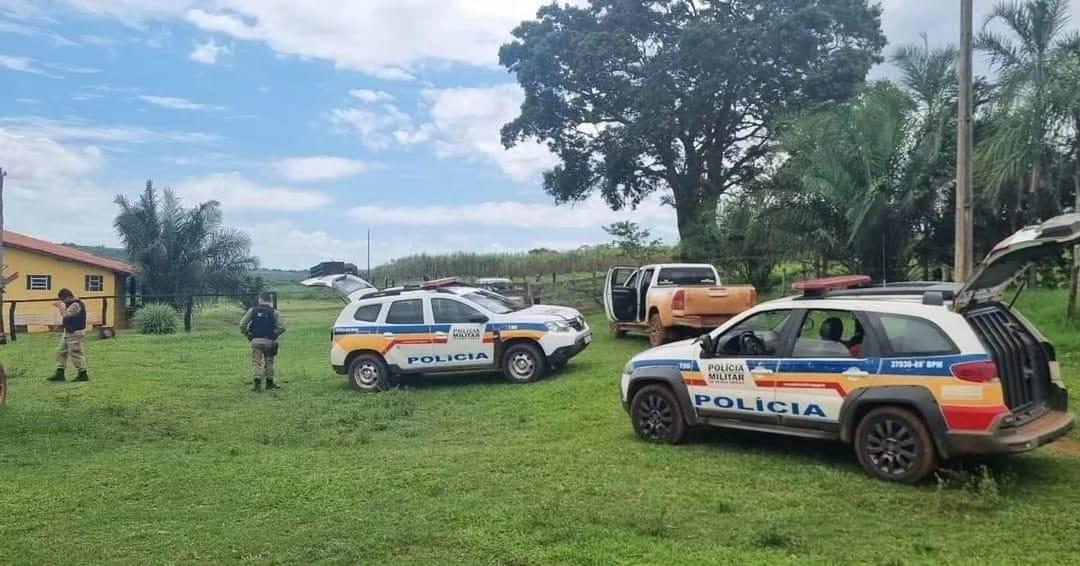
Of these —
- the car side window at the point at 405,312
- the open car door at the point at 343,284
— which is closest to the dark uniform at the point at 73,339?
the car side window at the point at 405,312

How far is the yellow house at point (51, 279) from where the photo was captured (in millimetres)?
30383

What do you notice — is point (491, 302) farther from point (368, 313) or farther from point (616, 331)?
point (616, 331)

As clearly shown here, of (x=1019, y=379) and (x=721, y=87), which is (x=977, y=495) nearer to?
(x=1019, y=379)

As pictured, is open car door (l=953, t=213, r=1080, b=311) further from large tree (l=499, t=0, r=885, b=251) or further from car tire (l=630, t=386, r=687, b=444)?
large tree (l=499, t=0, r=885, b=251)

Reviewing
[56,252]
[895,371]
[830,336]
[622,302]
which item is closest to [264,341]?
[622,302]

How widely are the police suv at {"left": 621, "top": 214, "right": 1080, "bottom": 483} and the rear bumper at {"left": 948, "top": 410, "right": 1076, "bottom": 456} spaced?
0.03 ft

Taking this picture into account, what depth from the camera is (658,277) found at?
17.6 metres

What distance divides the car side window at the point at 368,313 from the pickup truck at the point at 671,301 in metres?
5.10

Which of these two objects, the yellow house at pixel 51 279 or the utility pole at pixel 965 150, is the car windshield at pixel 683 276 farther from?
the yellow house at pixel 51 279

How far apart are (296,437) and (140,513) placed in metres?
3.37

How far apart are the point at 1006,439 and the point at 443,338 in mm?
8956

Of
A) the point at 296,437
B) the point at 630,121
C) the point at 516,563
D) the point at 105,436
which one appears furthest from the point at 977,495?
the point at 630,121

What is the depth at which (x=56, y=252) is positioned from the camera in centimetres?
3234

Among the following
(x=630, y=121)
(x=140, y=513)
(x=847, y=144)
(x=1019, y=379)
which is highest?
(x=630, y=121)
